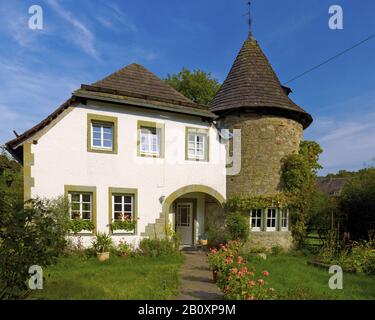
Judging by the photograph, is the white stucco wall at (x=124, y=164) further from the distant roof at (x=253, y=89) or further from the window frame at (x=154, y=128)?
the distant roof at (x=253, y=89)

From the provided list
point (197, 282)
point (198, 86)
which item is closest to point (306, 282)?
point (197, 282)

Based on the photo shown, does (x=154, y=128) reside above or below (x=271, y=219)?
above

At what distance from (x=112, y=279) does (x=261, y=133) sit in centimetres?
896

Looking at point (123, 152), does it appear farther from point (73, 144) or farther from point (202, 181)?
point (202, 181)

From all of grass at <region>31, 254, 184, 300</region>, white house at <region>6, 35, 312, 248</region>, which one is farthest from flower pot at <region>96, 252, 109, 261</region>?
white house at <region>6, 35, 312, 248</region>

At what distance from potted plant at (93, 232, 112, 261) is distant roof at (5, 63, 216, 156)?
444cm

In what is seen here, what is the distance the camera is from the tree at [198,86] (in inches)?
1152

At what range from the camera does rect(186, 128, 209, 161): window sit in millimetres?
13464

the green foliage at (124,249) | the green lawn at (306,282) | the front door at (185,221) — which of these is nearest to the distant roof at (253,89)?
the front door at (185,221)

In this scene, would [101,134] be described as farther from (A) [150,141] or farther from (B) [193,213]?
(B) [193,213]

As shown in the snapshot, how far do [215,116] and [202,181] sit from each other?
3.08 metres

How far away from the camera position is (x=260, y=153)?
13484 millimetres
